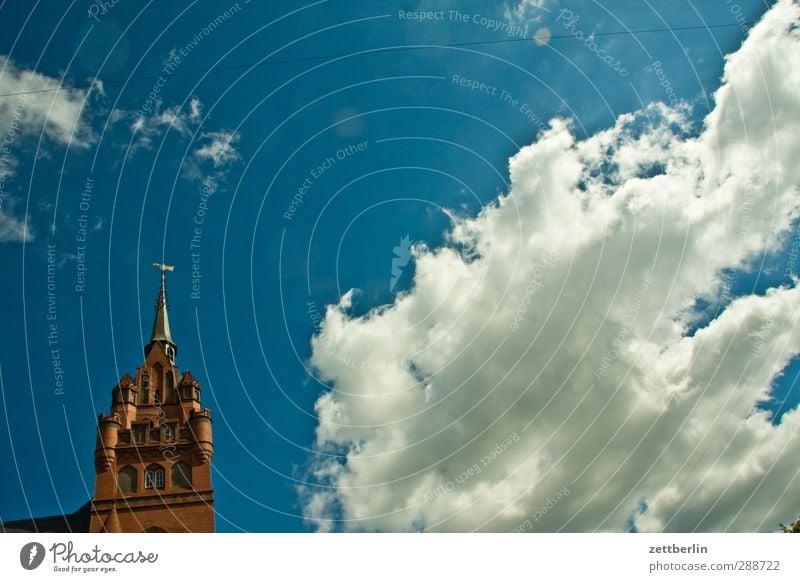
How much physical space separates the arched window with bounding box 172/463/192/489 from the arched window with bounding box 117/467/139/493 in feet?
7.91

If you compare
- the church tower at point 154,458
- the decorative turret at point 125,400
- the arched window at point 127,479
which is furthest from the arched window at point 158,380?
the arched window at point 127,479

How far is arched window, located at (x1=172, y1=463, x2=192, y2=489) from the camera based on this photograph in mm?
53156

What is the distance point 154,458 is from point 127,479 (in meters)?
2.26

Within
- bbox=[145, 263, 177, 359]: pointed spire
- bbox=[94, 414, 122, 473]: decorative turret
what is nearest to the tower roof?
bbox=[145, 263, 177, 359]: pointed spire

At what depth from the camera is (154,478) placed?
53188 millimetres

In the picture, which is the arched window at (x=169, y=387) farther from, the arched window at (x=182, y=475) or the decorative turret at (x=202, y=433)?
the arched window at (x=182, y=475)

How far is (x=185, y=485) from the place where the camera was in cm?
5312

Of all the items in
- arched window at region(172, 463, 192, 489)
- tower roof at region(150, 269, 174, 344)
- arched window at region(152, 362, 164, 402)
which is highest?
tower roof at region(150, 269, 174, 344)

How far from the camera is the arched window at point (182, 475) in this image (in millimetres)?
53156
